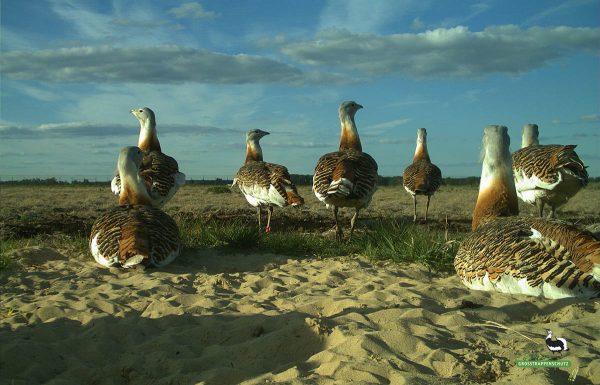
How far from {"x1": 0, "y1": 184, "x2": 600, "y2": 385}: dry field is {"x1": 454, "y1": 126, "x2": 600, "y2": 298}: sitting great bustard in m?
0.14

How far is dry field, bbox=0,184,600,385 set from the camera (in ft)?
10.4

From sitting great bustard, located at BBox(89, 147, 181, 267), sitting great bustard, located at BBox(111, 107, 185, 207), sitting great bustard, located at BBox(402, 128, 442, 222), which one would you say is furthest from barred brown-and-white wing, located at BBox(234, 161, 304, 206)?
sitting great bustard, located at BBox(402, 128, 442, 222)

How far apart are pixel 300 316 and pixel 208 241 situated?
3734mm

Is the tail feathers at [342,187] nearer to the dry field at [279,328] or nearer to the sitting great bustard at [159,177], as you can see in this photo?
the dry field at [279,328]

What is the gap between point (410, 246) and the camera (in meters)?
6.32

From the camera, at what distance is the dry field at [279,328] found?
3.16 m

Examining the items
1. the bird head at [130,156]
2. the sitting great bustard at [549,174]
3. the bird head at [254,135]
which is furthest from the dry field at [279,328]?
the bird head at [254,135]

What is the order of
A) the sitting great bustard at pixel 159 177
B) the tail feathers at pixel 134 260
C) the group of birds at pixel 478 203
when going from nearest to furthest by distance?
the group of birds at pixel 478 203 → the tail feathers at pixel 134 260 → the sitting great bustard at pixel 159 177

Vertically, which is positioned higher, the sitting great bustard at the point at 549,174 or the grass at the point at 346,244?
the sitting great bustard at the point at 549,174

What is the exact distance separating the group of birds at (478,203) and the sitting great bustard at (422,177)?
2554 millimetres

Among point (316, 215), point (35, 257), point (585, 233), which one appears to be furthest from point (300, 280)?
point (316, 215)

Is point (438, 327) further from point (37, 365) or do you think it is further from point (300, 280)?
point (37, 365)

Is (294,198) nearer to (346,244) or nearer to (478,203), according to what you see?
(346,244)

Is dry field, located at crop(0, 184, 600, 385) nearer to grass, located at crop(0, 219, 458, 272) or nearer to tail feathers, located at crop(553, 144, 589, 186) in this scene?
grass, located at crop(0, 219, 458, 272)
